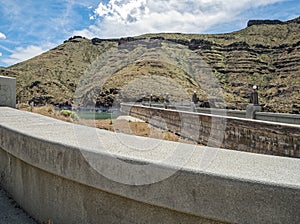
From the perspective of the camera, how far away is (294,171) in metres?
1.53

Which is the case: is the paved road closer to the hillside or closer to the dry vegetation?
the dry vegetation

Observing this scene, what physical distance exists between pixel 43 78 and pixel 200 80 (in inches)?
1502

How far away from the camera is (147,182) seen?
1.68 metres

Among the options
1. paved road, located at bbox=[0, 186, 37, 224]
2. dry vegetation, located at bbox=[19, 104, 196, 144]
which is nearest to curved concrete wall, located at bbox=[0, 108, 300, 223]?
paved road, located at bbox=[0, 186, 37, 224]

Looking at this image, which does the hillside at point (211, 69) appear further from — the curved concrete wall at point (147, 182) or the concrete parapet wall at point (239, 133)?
the curved concrete wall at point (147, 182)

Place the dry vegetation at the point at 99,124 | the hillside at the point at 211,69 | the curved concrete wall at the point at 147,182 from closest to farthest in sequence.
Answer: the curved concrete wall at the point at 147,182 < the dry vegetation at the point at 99,124 < the hillside at the point at 211,69

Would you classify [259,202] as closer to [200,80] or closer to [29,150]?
[29,150]

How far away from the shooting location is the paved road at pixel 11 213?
2.45 meters

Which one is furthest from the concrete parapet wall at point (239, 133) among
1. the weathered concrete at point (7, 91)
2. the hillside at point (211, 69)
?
the hillside at point (211, 69)

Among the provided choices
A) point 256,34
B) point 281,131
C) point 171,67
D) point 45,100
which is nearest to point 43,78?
point 45,100

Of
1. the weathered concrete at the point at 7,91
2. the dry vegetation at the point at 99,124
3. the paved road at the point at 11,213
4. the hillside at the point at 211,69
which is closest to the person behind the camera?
the paved road at the point at 11,213

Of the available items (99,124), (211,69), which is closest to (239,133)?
(99,124)

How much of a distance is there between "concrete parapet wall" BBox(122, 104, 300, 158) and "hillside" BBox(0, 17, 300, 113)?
3187cm

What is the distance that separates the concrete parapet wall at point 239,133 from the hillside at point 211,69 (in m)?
31.9
